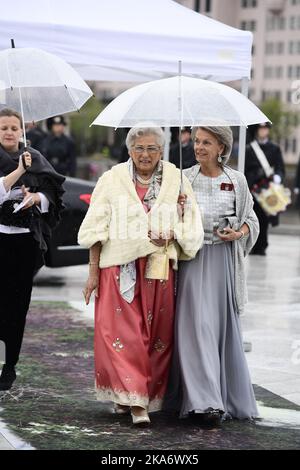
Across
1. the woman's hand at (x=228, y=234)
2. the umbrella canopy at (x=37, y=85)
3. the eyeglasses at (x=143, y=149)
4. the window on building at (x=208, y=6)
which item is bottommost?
the woman's hand at (x=228, y=234)

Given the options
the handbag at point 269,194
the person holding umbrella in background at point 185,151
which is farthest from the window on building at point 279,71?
the person holding umbrella in background at point 185,151

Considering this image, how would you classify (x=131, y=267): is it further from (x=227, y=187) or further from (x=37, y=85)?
(x=37, y=85)

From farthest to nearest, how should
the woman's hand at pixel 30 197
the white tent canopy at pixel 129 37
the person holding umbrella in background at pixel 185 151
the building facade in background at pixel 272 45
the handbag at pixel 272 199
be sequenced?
the building facade in background at pixel 272 45
the handbag at pixel 272 199
the person holding umbrella in background at pixel 185 151
the white tent canopy at pixel 129 37
the woman's hand at pixel 30 197

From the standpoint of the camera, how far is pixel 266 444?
5633 millimetres

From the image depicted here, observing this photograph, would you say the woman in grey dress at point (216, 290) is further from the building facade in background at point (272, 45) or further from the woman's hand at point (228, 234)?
the building facade in background at point (272, 45)

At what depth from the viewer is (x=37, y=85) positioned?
6750 mm

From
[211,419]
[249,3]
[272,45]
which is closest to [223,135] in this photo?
[211,419]

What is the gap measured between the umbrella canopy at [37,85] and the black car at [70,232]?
394 centimetres

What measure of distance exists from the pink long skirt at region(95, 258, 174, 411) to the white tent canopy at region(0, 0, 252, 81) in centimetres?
244

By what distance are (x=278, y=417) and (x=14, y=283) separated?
1844mm

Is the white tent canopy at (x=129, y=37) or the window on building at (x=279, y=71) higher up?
the white tent canopy at (x=129, y=37)

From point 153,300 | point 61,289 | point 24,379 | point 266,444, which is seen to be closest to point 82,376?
point 24,379

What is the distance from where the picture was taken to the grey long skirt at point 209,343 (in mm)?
5961
